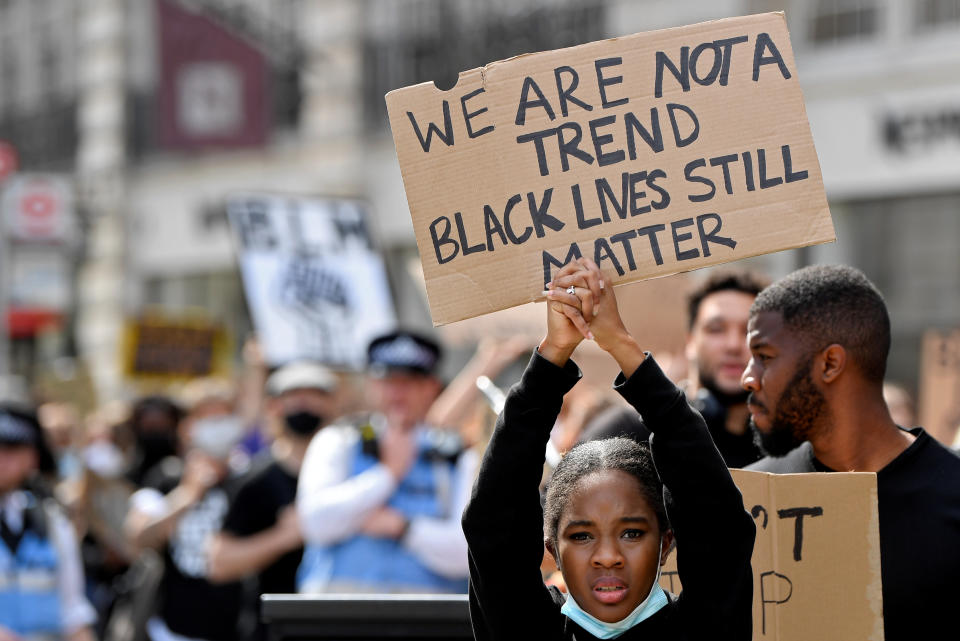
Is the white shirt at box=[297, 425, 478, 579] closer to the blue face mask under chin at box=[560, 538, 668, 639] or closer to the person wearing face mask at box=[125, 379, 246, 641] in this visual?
the person wearing face mask at box=[125, 379, 246, 641]

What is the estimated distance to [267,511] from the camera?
566cm

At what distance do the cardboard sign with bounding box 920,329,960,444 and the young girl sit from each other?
328 cm

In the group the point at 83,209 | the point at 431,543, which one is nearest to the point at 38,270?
the point at 83,209

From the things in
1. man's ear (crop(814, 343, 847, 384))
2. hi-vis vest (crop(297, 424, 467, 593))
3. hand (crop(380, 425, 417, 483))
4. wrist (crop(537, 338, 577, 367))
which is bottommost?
hi-vis vest (crop(297, 424, 467, 593))

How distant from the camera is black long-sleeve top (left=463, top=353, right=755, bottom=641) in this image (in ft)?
8.08

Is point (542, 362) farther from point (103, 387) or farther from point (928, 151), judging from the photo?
point (103, 387)

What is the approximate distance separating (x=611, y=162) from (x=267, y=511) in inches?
128

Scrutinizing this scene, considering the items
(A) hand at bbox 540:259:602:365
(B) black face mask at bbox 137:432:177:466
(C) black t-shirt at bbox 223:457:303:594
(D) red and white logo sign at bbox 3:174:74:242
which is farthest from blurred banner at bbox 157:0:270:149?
(A) hand at bbox 540:259:602:365

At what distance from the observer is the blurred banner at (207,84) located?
16.0 meters

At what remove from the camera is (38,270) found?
16.5 metres

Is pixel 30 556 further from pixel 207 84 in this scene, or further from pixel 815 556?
pixel 207 84

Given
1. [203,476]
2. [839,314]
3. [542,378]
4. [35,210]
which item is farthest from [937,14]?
[542,378]

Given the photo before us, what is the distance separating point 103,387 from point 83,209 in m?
2.41

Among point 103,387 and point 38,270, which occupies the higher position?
point 38,270
